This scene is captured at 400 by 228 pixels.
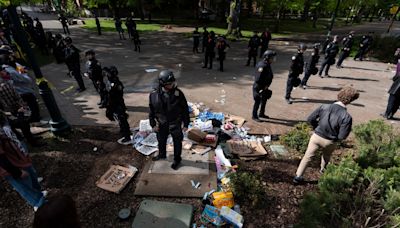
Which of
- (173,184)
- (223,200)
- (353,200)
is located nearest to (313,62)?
(353,200)

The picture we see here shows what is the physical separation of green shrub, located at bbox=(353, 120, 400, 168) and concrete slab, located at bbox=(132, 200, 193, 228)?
10.4 feet

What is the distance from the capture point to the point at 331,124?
385 cm

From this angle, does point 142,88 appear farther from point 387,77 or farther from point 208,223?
point 387,77

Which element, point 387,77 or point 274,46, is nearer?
point 387,77

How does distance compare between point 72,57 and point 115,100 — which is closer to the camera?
point 115,100

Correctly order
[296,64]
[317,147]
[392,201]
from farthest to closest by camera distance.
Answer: [296,64] → [317,147] → [392,201]

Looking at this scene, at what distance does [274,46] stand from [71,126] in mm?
17477

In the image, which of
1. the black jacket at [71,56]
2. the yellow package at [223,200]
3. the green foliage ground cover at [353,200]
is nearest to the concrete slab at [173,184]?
the yellow package at [223,200]

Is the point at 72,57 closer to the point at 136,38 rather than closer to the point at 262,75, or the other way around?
the point at 262,75

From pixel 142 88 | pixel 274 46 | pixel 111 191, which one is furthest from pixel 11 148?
pixel 274 46

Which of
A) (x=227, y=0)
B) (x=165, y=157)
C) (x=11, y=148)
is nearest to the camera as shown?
(x=11, y=148)

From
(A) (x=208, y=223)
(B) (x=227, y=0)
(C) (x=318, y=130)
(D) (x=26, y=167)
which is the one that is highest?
(B) (x=227, y=0)

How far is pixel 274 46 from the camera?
63.2 ft

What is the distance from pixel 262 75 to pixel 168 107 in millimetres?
3220
